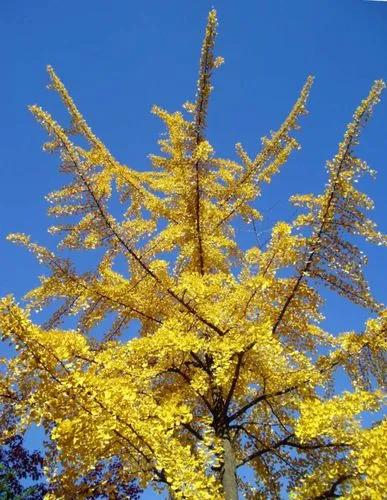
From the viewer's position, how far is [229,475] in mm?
5820

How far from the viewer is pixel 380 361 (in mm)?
5863

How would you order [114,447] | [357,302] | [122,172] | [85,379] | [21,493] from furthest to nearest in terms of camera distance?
[21,493], [122,172], [357,302], [114,447], [85,379]

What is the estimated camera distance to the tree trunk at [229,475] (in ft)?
18.6

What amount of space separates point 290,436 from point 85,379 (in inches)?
126

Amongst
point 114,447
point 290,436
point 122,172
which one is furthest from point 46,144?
point 290,436

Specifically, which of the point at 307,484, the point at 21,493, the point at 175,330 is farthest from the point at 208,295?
the point at 21,493

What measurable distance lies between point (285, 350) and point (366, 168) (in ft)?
8.49

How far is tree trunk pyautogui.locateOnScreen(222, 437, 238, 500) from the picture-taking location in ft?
18.6

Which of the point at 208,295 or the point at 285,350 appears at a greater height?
the point at 208,295

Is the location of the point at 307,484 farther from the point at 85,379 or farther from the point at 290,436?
the point at 85,379

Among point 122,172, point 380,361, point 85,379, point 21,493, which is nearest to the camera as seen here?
point 85,379

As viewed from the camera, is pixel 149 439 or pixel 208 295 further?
pixel 208 295

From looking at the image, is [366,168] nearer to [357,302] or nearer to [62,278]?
[357,302]

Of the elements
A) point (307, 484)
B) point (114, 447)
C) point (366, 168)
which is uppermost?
point (366, 168)
